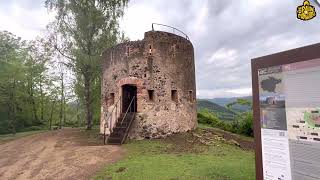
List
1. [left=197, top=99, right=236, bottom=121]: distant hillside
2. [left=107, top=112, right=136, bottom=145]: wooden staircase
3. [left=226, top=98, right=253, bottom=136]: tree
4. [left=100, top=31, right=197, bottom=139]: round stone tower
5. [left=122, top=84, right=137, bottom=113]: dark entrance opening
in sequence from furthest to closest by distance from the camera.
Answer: [left=197, top=99, right=236, bottom=121]: distant hillside
[left=226, top=98, right=253, bottom=136]: tree
[left=122, top=84, right=137, bottom=113]: dark entrance opening
[left=100, top=31, right=197, bottom=139]: round stone tower
[left=107, top=112, right=136, bottom=145]: wooden staircase

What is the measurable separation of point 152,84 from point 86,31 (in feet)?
28.5

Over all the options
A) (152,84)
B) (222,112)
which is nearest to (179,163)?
(152,84)

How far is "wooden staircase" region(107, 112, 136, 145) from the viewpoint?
46.7 ft

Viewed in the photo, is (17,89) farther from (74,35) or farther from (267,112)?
(267,112)

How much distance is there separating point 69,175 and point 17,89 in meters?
19.1

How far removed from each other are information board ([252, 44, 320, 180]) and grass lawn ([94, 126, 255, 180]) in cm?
412

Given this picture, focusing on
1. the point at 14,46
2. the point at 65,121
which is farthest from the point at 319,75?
the point at 65,121

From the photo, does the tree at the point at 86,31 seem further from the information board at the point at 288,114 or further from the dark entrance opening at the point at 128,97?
the information board at the point at 288,114

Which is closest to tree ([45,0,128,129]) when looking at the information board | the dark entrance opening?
the dark entrance opening

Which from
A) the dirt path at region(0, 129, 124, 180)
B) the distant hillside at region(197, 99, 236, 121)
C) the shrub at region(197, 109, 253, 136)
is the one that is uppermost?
the distant hillside at region(197, 99, 236, 121)

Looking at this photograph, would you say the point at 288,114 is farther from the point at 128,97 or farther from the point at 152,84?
the point at 128,97

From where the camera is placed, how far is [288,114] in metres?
3.90

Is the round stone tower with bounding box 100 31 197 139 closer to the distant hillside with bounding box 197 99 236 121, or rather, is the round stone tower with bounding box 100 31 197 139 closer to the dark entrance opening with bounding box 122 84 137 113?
the dark entrance opening with bounding box 122 84 137 113

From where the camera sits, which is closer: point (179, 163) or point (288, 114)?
point (288, 114)
